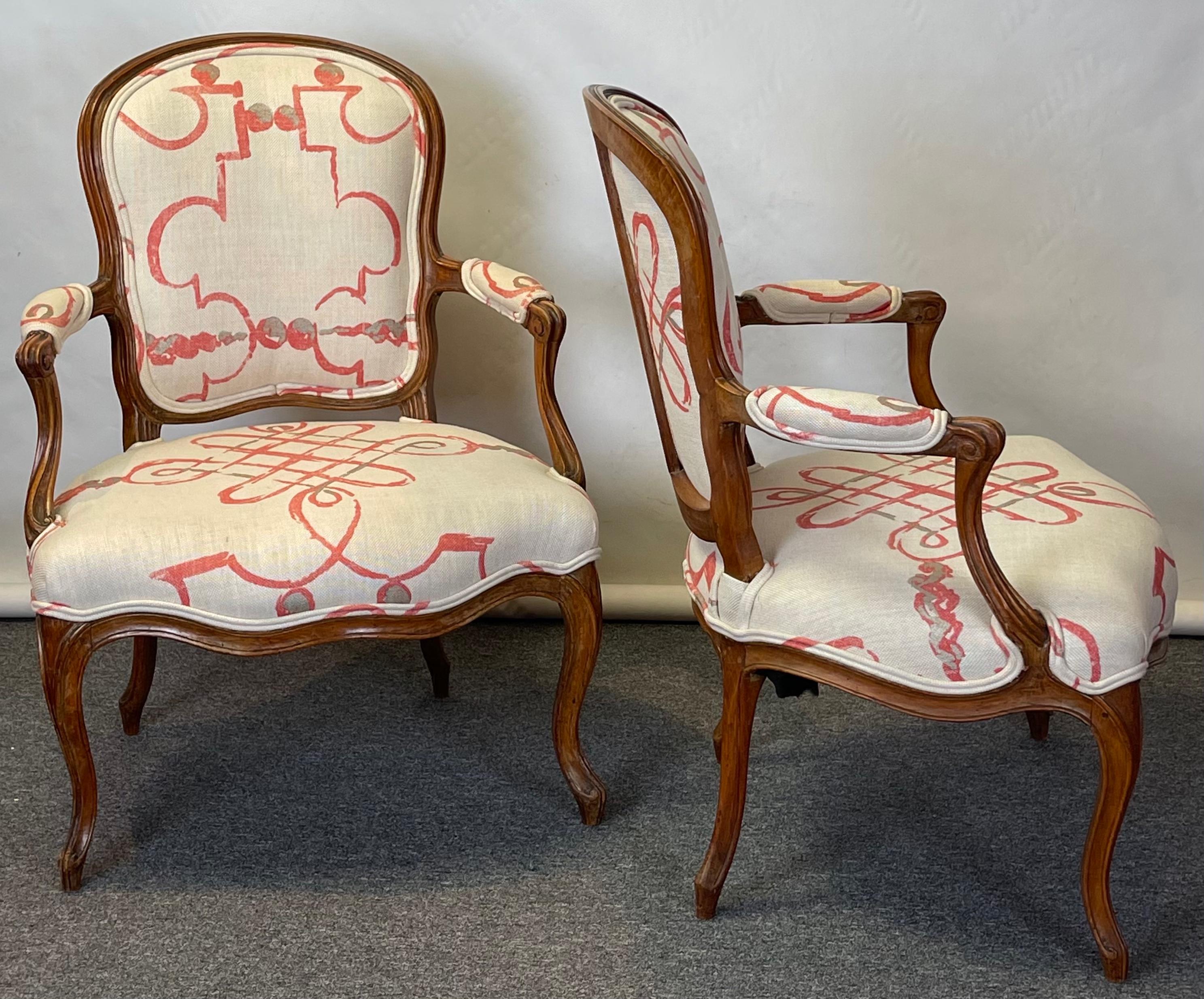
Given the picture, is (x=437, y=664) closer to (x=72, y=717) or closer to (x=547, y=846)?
(x=547, y=846)

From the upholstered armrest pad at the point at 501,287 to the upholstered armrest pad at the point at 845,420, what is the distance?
1.76 ft

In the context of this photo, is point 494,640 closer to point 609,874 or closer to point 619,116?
point 609,874

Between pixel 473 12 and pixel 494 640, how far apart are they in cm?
110

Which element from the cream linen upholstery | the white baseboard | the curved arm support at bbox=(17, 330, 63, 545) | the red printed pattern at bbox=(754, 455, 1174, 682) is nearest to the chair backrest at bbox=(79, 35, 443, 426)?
the cream linen upholstery

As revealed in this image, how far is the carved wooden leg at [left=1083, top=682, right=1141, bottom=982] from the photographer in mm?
1261

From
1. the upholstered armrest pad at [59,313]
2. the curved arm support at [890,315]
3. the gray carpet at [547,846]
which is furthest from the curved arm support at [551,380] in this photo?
the upholstered armrest pad at [59,313]

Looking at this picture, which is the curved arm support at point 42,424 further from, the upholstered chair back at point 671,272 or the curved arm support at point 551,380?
the upholstered chair back at point 671,272

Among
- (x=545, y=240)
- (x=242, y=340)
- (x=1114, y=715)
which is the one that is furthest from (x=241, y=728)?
(x=1114, y=715)

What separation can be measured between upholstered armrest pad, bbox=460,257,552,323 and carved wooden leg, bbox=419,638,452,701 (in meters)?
0.57

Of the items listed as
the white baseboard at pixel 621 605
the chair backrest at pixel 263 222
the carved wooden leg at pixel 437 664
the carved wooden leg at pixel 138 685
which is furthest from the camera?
the white baseboard at pixel 621 605

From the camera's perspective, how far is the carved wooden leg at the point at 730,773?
1.43 m

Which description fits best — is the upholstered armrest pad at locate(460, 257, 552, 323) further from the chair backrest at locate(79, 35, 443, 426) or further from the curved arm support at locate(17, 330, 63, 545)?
the curved arm support at locate(17, 330, 63, 545)

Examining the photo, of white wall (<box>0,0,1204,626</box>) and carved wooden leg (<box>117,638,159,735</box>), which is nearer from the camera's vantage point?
carved wooden leg (<box>117,638,159,735</box>)

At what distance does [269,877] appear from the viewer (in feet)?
5.22
